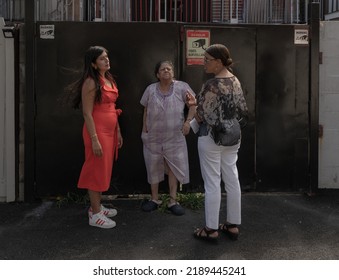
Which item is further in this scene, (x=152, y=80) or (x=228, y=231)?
(x=152, y=80)

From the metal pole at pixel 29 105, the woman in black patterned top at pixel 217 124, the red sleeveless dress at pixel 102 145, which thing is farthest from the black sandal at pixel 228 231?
the metal pole at pixel 29 105

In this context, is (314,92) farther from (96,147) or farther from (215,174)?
(96,147)

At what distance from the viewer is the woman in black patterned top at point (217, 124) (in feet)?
13.1

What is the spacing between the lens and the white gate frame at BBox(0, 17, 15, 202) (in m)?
5.39

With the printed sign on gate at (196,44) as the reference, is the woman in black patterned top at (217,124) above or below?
below

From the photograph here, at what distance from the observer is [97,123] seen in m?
4.55

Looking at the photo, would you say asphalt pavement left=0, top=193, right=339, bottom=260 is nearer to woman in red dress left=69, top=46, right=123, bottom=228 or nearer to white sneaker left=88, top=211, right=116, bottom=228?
white sneaker left=88, top=211, right=116, bottom=228

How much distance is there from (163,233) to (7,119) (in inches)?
93.9

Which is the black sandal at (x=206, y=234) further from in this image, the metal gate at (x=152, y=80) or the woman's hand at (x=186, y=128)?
the metal gate at (x=152, y=80)

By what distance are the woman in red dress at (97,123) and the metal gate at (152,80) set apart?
83cm

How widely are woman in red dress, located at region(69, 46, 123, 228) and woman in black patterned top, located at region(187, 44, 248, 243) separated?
0.98 meters

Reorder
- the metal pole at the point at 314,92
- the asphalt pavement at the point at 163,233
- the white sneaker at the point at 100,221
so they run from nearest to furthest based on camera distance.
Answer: the asphalt pavement at the point at 163,233, the white sneaker at the point at 100,221, the metal pole at the point at 314,92

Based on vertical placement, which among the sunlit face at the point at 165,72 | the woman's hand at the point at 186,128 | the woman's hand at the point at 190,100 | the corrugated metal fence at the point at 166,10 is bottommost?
the woman's hand at the point at 186,128

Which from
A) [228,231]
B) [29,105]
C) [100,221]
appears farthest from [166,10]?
[228,231]
